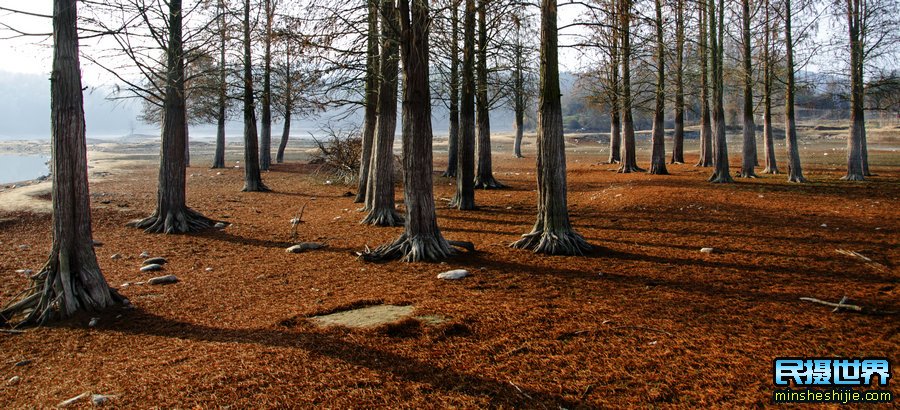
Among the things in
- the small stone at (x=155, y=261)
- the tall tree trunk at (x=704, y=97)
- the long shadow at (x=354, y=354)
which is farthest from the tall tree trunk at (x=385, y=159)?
the tall tree trunk at (x=704, y=97)

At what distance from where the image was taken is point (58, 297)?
5711mm

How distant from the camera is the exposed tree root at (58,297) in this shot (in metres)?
5.62

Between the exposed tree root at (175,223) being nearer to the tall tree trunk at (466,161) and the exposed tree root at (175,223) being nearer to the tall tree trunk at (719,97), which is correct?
the tall tree trunk at (466,161)

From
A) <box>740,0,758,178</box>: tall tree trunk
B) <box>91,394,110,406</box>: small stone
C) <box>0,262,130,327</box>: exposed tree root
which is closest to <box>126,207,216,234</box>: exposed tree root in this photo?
<box>0,262,130,327</box>: exposed tree root

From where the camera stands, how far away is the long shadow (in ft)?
11.9

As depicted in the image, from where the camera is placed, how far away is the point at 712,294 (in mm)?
6098

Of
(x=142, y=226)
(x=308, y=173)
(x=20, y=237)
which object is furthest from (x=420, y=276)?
(x=308, y=173)

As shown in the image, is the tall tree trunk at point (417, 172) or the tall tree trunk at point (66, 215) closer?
the tall tree trunk at point (66, 215)

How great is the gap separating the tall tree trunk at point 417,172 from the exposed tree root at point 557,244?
1.32 metres

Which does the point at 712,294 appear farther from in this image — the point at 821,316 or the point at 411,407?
A: the point at 411,407

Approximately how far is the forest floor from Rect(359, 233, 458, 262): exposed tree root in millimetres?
228

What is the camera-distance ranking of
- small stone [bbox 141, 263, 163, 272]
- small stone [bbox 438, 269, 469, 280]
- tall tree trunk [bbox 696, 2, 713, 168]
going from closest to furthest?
small stone [bbox 438, 269, 469, 280] → small stone [bbox 141, 263, 163, 272] → tall tree trunk [bbox 696, 2, 713, 168]

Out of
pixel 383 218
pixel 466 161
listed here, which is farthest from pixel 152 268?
pixel 466 161

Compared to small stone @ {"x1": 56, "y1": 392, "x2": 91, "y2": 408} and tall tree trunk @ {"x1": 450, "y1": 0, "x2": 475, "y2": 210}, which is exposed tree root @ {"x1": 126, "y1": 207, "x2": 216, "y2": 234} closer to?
tall tree trunk @ {"x1": 450, "y1": 0, "x2": 475, "y2": 210}
